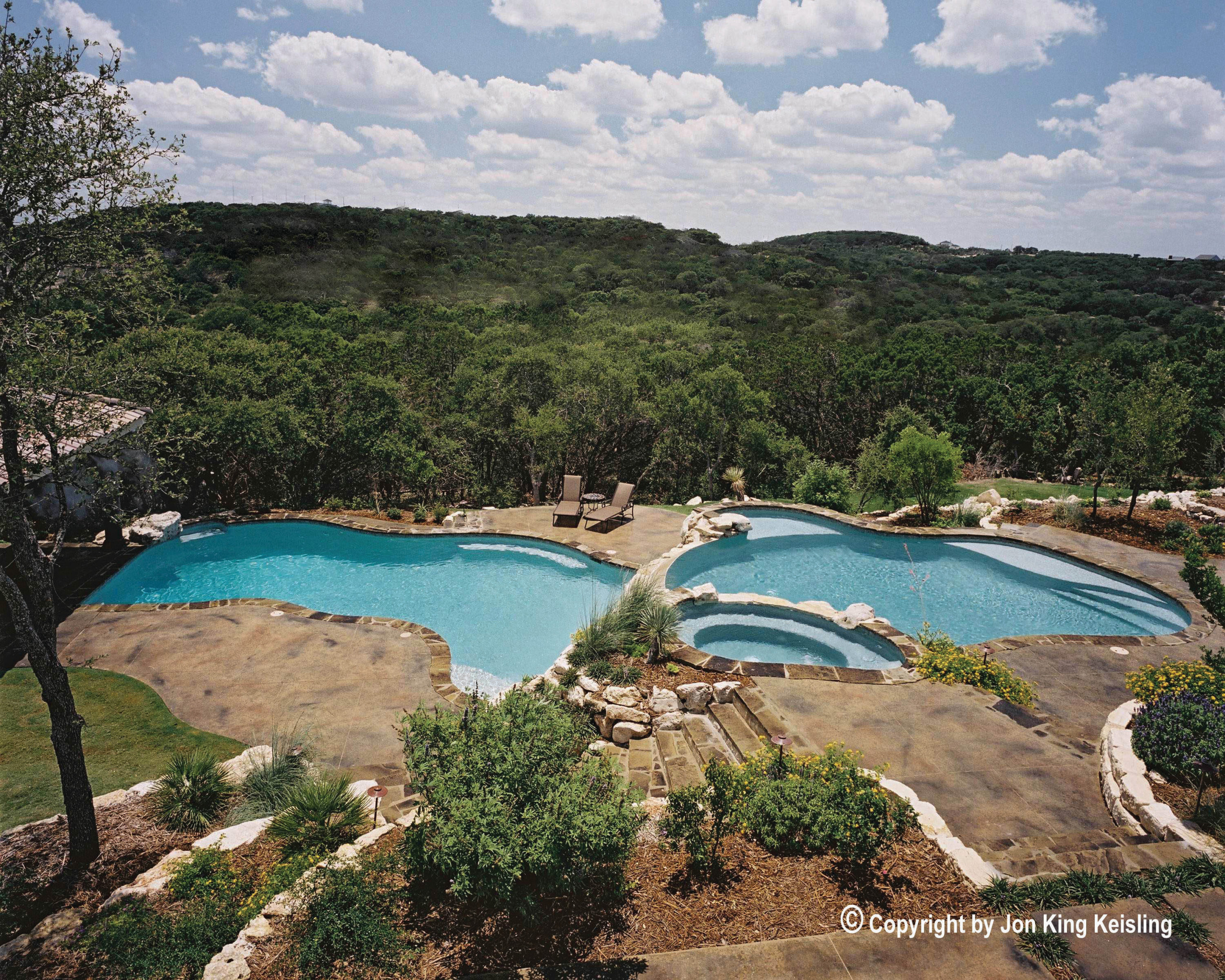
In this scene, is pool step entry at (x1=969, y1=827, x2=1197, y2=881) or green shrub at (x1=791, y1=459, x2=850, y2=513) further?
green shrub at (x1=791, y1=459, x2=850, y2=513)

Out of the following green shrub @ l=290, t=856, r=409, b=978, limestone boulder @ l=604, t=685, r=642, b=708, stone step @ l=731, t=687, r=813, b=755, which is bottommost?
limestone boulder @ l=604, t=685, r=642, b=708

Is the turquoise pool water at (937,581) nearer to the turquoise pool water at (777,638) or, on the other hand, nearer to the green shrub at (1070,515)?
the turquoise pool water at (777,638)

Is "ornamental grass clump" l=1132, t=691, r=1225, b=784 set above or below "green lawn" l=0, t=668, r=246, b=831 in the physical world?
above

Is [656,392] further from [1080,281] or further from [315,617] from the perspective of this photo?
[1080,281]

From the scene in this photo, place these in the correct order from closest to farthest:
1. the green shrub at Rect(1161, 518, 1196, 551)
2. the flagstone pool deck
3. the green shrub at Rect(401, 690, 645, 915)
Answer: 1. the green shrub at Rect(401, 690, 645, 915)
2. the flagstone pool deck
3. the green shrub at Rect(1161, 518, 1196, 551)

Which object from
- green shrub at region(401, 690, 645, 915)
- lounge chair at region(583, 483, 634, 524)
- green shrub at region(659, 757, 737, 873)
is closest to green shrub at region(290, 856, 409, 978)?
green shrub at region(401, 690, 645, 915)

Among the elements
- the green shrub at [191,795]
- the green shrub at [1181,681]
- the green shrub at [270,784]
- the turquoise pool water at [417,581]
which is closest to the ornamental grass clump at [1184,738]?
the green shrub at [1181,681]

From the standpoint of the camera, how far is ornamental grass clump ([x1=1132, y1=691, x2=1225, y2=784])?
18.9 ft

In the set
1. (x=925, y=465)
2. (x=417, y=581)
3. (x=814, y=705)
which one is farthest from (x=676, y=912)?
(x=925, y=465)

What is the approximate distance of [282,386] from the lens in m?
15.8

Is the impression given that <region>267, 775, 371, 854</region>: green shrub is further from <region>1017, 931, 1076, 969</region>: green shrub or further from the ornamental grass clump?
the ornamental grass clump

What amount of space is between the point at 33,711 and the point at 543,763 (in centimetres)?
716

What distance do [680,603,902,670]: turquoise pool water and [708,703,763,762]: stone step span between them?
179 centimetres

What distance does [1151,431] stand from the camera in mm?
13031
